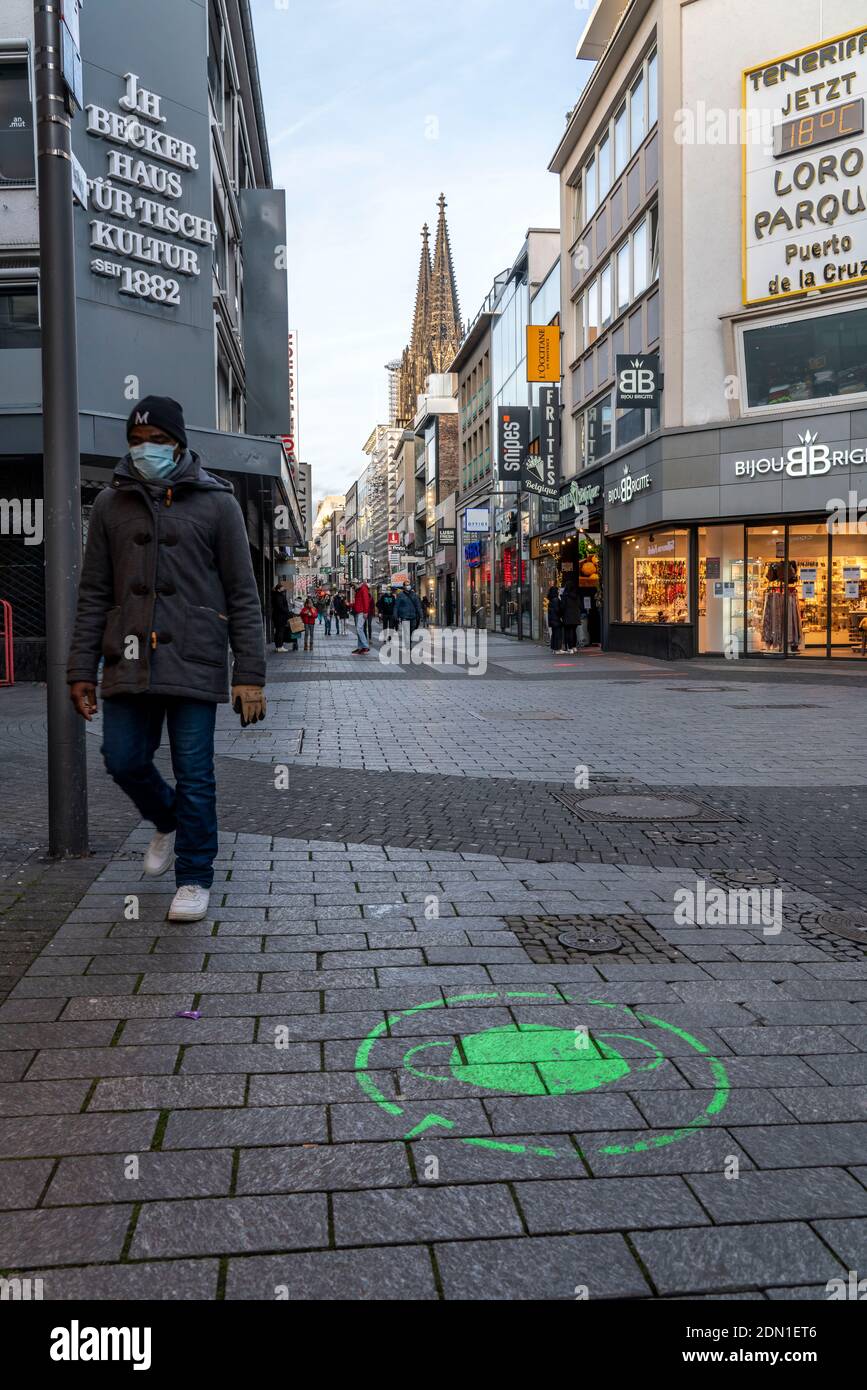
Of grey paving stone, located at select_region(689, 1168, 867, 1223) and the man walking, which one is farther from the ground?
the man walking

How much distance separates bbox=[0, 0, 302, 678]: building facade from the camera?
17469 mm

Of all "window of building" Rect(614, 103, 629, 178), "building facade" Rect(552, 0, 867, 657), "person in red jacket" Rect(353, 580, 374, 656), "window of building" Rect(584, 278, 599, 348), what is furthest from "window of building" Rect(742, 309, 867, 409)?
"person in red jacket" Rect(353, 580, 374, 656)

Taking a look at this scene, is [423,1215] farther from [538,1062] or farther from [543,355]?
[543,355]

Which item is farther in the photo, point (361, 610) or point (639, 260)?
point (361, 610)

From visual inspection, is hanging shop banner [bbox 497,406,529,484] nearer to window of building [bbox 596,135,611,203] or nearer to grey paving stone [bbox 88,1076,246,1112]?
window of building [bbox 596,135,611,203]

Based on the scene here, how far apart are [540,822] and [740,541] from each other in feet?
62.2

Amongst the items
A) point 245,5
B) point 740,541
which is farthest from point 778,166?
point 245,5

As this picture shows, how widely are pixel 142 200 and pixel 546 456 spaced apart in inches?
688

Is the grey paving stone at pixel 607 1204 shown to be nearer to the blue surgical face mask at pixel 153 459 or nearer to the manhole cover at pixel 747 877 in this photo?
the manhole cover at pixel 747 877

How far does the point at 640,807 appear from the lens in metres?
7.20

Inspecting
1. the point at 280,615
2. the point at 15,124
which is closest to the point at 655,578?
the point at 280,615

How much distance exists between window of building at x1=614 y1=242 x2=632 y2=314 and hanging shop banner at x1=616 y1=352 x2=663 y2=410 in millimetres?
4053

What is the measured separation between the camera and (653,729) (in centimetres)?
1166
